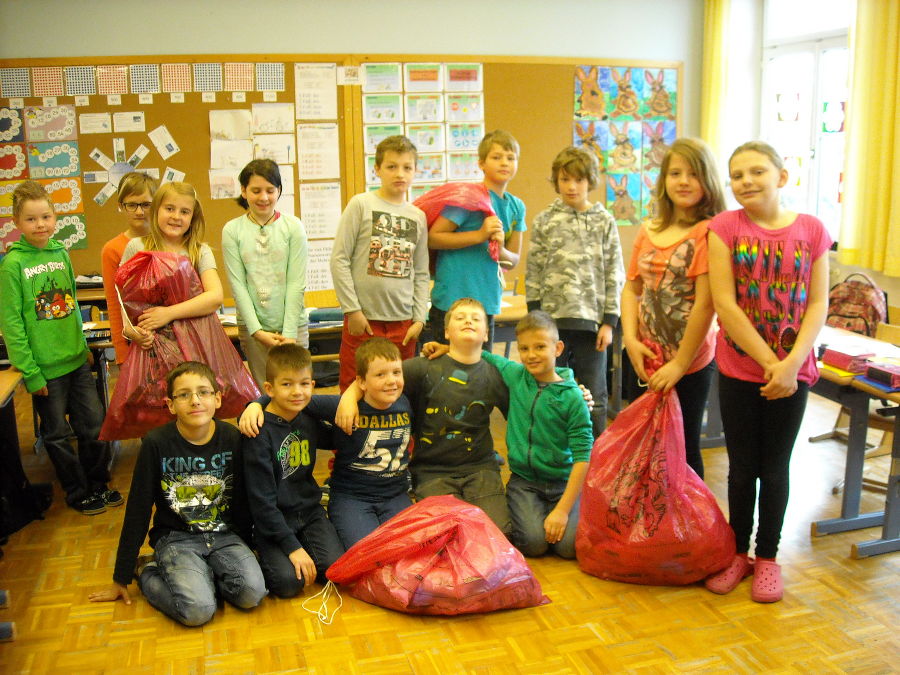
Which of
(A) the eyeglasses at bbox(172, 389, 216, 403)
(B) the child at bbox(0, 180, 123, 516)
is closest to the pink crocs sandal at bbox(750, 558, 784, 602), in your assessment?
(A) the eyeglasses at bbox(172, 389, 216, 403)

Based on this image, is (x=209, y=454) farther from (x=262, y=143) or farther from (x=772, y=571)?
(x=262, y=143)

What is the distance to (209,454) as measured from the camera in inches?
96.8

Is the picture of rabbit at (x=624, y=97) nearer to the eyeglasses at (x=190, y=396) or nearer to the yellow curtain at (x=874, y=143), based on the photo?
the yellow curtain at (x=874, y=143)

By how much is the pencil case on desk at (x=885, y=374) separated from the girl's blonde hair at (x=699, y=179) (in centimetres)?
73

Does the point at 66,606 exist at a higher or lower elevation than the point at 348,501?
lower

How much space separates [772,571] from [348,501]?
4.29 ft

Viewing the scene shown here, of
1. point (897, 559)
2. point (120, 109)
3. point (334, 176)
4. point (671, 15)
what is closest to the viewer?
point (897, 559)

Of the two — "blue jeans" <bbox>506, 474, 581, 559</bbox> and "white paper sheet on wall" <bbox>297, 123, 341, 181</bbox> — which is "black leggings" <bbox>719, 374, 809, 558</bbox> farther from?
"white paper sheet on wall" <bbox>297, 123, 341, 181</bbox>

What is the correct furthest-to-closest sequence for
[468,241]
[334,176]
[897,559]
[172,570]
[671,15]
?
[671,15] < [334,176] < [468,241] < [897,559] < [172,570]

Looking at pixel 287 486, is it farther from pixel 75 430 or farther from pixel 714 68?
pixel 714 68

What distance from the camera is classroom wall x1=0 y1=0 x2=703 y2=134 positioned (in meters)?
4.99

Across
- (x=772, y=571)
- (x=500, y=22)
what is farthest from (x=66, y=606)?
(x=500, y=22)

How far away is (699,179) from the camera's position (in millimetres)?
2463

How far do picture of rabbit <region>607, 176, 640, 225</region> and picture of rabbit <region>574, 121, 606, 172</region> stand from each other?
16 cm
